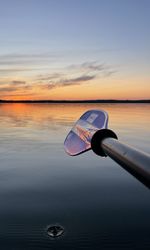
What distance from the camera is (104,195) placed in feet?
29.9

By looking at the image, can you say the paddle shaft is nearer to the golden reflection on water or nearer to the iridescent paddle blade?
the iridescent paddle blade

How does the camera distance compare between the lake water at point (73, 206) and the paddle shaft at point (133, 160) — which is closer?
the paddle shaft at point (133, 160)

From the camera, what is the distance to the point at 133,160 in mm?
2467

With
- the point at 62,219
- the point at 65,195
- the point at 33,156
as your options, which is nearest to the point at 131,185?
the point at 65,195

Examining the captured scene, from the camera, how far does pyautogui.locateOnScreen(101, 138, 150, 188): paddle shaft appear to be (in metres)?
2.22

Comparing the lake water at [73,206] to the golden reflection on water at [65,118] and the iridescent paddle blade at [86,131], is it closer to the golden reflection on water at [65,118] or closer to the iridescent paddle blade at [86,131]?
the iridescent paddle blade at [86,131]

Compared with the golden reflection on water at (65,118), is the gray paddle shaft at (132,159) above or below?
below

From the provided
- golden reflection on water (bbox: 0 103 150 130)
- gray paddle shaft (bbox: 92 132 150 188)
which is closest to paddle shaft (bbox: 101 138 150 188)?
gray paddle shaft (bbox: 92 132 150 188)

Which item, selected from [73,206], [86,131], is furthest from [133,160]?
[73,206]

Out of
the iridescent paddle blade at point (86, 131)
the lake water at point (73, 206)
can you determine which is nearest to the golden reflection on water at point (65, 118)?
the lake water at point (73, 206)

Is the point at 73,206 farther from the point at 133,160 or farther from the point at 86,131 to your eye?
the point at 133,160

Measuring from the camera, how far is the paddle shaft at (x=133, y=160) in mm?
2217

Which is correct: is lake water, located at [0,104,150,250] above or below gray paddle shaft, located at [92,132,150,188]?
above

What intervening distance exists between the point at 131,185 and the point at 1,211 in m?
4.98
